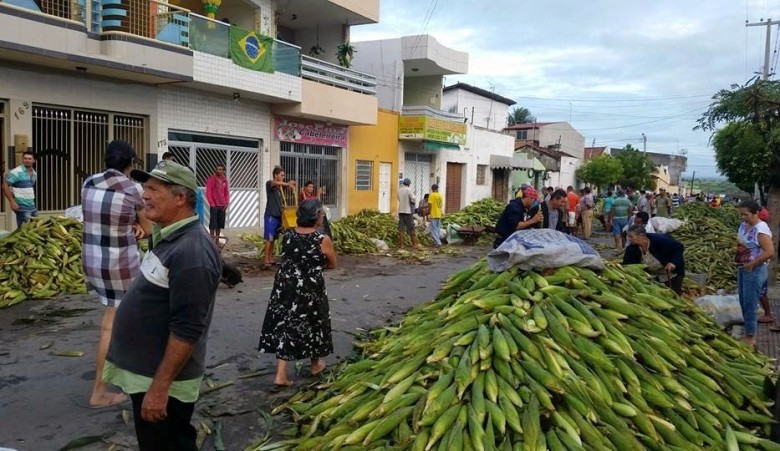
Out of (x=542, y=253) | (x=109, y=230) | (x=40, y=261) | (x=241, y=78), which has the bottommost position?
(x=40, y=261)

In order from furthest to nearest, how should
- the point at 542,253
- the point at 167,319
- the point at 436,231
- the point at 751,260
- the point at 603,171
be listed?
the point at 603,171, the point at 436,231, the point at 751,260, the point at 542,253, the point at 167,319

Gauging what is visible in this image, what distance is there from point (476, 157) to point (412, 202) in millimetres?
13319

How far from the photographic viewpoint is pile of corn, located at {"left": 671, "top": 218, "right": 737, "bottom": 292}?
11245 millimetres

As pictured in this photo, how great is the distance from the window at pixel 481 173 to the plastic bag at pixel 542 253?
23656 millimetres

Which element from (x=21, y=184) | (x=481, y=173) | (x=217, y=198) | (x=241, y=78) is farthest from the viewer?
(x=481, y=173)

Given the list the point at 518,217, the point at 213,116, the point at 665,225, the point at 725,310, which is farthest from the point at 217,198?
the point at 665,225

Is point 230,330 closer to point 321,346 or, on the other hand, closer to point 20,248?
point 321,346

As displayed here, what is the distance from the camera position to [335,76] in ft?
58.6

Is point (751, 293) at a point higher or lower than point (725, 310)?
higher

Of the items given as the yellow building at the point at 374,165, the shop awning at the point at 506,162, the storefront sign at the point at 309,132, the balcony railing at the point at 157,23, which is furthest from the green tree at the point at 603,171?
the balcony railing at the point at 157,23

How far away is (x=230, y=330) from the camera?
21.7 feet

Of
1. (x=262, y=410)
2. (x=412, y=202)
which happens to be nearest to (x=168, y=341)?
(x=262, y=410)

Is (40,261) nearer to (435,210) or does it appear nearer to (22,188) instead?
(22,188)

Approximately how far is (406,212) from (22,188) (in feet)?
28.7
